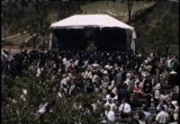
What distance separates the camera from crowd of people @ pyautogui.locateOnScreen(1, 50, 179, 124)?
82.0 feet

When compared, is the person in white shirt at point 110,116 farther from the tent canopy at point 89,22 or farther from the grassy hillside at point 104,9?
the grassy hillside at point 104,9

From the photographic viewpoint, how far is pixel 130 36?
4666cm

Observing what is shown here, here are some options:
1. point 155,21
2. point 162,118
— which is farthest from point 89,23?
point 155,21

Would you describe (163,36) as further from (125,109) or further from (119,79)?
(125,109)

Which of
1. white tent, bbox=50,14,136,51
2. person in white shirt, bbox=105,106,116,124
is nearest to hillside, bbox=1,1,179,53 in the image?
white tent, bbox=50,14,136,51

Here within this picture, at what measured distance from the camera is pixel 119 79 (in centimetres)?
2942

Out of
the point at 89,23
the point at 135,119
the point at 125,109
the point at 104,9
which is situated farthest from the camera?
the point at 104,9

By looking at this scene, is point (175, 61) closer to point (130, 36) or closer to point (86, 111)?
point (86, 111)

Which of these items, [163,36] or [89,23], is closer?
[89,23]

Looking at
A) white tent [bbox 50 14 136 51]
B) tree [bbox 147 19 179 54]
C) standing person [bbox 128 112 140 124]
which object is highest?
standing person [bbox 128 112 140 124]

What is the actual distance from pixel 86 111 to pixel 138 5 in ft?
152

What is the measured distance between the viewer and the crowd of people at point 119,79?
25.0 m

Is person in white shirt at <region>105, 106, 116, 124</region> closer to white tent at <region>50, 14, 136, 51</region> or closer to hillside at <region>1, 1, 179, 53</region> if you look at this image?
white tent at <region>50, 14, 136, 51</region>

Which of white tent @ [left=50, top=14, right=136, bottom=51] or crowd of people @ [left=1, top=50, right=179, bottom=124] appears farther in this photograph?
white tent @ [left=50, top=14, right=136, bottom=51]
